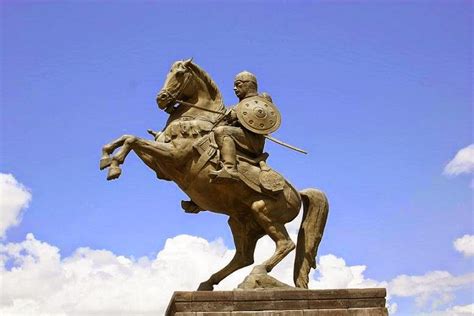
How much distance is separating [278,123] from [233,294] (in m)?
3.08

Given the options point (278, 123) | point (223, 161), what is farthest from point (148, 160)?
point (278, 123)

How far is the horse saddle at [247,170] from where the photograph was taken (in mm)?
11789

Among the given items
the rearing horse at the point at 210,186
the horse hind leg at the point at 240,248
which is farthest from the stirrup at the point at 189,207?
the horse hind leg at the point at 240,248

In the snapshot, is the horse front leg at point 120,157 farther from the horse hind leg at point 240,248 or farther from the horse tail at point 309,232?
the horse tail at point 309,232

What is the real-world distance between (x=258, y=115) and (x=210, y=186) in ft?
4.71

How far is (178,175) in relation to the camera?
39.7ft

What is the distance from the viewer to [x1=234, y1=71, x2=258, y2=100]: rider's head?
12633 millimetres

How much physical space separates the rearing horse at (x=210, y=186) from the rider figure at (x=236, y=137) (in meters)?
0.22

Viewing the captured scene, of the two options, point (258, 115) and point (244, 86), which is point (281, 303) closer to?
point (258, 115)

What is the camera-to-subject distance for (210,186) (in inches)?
466

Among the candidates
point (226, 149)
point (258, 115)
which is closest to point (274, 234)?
point (226, 149)

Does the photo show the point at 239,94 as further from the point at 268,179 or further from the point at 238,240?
the point at 238,240

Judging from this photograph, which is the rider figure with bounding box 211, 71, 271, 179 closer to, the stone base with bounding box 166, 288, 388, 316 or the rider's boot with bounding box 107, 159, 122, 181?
the rider's boot with bounding box 107, 159, 122, 181

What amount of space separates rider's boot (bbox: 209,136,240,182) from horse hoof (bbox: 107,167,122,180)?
4.73 feet
